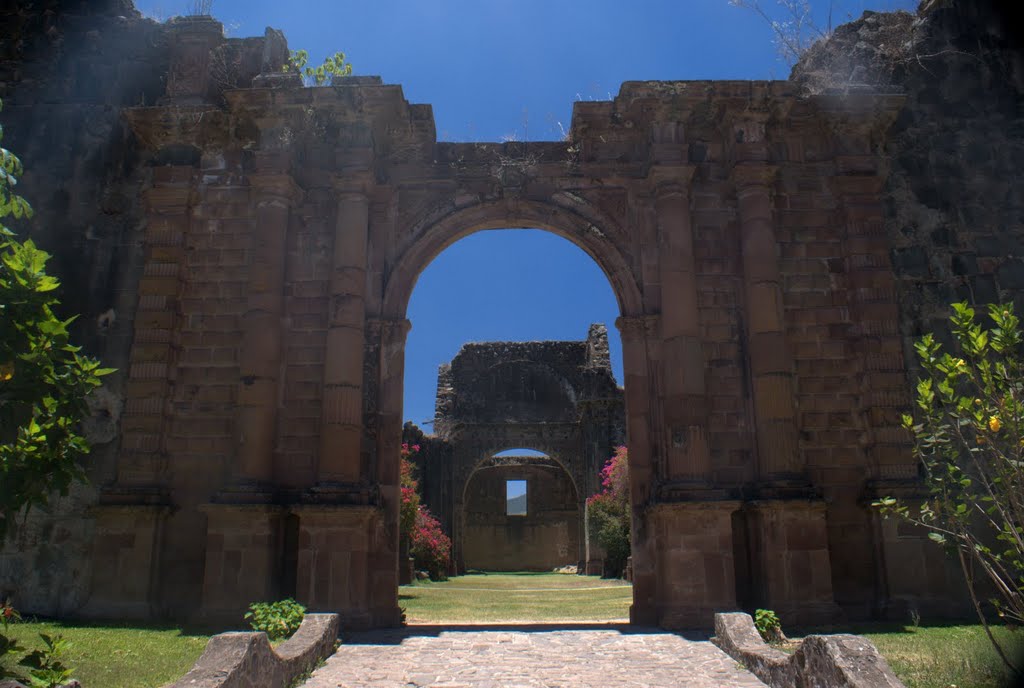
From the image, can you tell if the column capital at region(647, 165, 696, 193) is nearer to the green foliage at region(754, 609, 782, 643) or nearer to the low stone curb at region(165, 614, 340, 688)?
the green foliage at region(754, 609, 782, 643)

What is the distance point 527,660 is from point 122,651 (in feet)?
10.9

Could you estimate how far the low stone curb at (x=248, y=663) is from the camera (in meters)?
4.55

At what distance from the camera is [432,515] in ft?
88.3

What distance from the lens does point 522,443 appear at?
2777cm

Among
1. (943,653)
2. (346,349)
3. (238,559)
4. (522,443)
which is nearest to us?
(943,653)

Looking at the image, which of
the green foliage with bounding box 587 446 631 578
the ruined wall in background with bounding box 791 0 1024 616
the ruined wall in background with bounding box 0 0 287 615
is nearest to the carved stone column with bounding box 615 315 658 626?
the ruined wall in background with bounding box 791 0 1024 616

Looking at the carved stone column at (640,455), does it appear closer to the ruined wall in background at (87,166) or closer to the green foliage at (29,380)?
the ruined wall in background at (87,166)

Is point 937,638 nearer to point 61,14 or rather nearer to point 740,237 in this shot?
point 740,237

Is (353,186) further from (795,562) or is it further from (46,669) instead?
(46,669)

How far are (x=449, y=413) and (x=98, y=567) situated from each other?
1935cm

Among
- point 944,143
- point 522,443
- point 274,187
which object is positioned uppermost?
point 944,143

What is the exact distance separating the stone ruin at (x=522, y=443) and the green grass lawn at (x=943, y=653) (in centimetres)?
1626

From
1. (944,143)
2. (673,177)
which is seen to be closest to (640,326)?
(673,177)

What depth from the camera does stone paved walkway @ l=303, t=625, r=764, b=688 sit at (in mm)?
5824
